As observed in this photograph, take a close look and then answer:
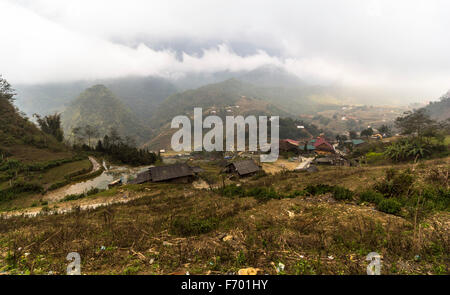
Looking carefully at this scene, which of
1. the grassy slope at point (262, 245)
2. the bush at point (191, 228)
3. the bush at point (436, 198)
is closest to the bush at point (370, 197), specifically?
the bush at point (436, 198)

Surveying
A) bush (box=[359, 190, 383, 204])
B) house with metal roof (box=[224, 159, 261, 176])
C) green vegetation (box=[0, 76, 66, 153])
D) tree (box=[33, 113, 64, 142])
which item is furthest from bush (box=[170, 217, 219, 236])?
tree (box=[33, 113, 64, 142])

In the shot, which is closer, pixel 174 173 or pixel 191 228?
pixel 191 228

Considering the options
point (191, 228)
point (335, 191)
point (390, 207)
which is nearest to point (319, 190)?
point (335, 191)

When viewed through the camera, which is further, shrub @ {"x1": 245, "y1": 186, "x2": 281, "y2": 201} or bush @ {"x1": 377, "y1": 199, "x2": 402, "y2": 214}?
shrub @ {"x1": 245, "y1": 186, "x2": 281, "y2": 201}

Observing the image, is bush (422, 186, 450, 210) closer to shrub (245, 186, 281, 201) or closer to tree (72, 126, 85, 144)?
shrub (245, 186, 281, 201)

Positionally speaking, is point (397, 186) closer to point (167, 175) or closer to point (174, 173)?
point (174, 173)

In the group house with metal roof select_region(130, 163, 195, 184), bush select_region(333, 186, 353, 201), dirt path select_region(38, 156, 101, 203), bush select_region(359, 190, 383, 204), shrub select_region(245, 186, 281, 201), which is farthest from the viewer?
house with metal roof select_region(130, 163, 195, 184)

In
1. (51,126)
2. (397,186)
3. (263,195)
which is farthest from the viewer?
(51,126)

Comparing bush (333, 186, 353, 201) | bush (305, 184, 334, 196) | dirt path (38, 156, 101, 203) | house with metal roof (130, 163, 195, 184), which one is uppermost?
bush (333, 186, 353, 201)

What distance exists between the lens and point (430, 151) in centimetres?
2933

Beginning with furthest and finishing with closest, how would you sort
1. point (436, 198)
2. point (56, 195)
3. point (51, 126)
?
point (51, 126), point (56, 195), point (436, 198)

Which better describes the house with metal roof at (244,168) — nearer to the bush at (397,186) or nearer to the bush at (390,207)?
the bush at (397,186)

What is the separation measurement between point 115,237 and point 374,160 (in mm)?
45852

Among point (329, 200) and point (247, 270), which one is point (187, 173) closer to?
point (329, 200)
